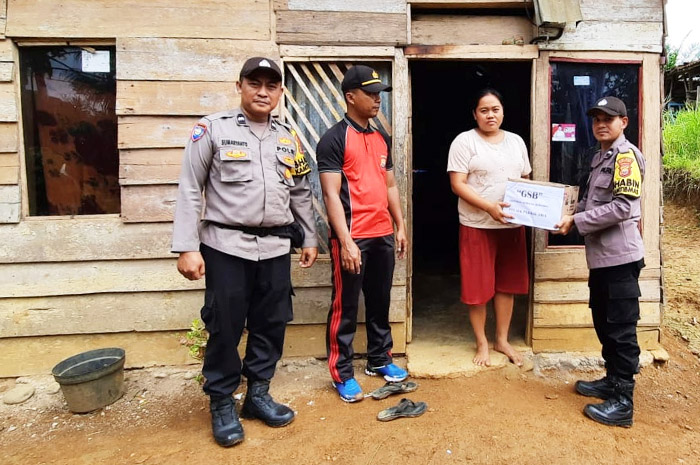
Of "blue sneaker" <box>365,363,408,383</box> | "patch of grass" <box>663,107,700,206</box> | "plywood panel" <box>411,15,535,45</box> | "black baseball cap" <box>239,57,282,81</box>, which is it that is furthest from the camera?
"patch of grass" <box>663,107,700,206</box>

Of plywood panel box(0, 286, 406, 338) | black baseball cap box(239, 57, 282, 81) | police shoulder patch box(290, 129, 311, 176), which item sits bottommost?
plywood panel box(0, 286, 406, 338)

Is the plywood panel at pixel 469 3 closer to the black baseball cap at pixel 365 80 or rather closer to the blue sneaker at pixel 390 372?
the black baseball cap at pixel 365 80

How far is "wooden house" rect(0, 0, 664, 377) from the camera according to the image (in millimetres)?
3008

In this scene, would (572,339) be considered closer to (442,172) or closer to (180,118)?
(180,118)

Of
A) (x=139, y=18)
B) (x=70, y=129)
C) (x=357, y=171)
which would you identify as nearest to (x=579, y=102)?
(x=357, y=171)

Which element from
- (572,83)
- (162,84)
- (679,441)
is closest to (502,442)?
(679,441)

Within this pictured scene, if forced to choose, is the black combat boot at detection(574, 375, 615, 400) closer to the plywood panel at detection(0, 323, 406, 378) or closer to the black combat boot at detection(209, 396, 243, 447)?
the plywood panel at detection(0, 323, 406, 378)

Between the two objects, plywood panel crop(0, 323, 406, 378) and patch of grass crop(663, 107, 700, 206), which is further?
patch of grass crop(663, 107, 700, 206)

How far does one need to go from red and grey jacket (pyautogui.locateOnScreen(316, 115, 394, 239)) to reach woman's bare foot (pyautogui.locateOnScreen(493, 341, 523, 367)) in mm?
1289

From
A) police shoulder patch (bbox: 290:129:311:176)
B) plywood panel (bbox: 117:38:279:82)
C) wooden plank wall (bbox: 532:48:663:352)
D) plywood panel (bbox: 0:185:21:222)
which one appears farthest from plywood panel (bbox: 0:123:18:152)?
wooden plank wall (bbox: 532:48:663:352)

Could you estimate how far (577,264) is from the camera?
3264 mm

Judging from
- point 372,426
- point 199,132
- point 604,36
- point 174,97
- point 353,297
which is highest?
point 604,36

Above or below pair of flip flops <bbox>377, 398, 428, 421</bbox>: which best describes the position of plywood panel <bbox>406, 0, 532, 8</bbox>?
above

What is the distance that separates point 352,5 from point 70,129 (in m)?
2.17
